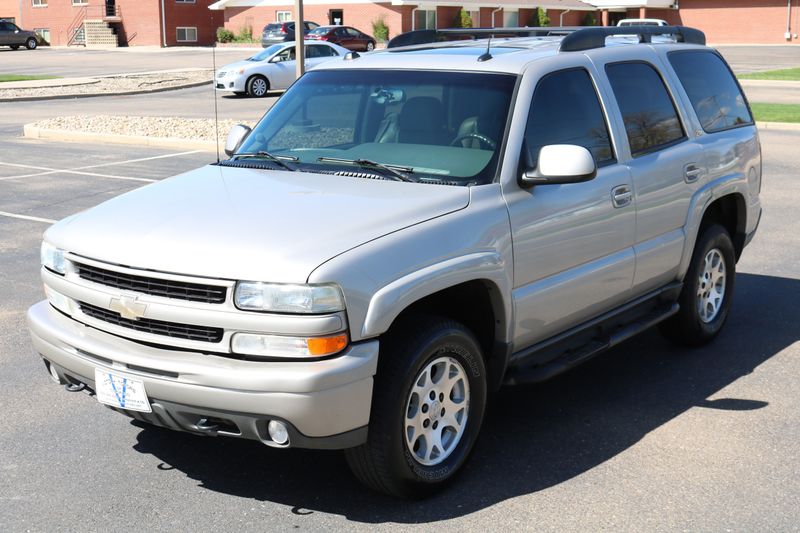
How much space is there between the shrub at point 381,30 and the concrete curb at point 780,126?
38.4 m

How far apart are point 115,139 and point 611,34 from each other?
1442cm

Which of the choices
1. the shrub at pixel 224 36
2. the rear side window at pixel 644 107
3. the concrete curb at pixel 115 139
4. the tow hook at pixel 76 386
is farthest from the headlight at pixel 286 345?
the shrub at pixel 224 36

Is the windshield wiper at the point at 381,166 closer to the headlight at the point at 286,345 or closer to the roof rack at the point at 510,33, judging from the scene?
the headlight at the point at 286,345

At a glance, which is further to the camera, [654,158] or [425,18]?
[425,18]

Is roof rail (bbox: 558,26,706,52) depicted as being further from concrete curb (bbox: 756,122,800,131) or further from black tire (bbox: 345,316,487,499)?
concrete curb (bbox: 756,122,800,131)

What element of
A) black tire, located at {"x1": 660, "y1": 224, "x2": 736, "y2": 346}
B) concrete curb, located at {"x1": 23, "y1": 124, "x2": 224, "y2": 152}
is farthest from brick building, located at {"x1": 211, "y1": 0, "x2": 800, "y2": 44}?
black tire, located at {"x1": 660, "y1": 224, "x2": 736, "y2": 346}

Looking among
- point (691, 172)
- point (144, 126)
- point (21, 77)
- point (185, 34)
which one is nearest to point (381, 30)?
point (185, 34)

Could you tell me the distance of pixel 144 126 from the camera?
66.1 ft

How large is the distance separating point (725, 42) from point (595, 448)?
2702 inches

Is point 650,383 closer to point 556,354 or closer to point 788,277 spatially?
point 556,354

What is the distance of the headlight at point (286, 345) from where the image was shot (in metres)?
4.02

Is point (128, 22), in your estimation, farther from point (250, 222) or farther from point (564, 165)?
point (250, 222)

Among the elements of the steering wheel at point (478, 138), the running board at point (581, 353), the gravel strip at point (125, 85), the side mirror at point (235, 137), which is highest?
the steering wheel at point (478, 138)

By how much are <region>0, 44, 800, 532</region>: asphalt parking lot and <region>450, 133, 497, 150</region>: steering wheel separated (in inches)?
59.1
